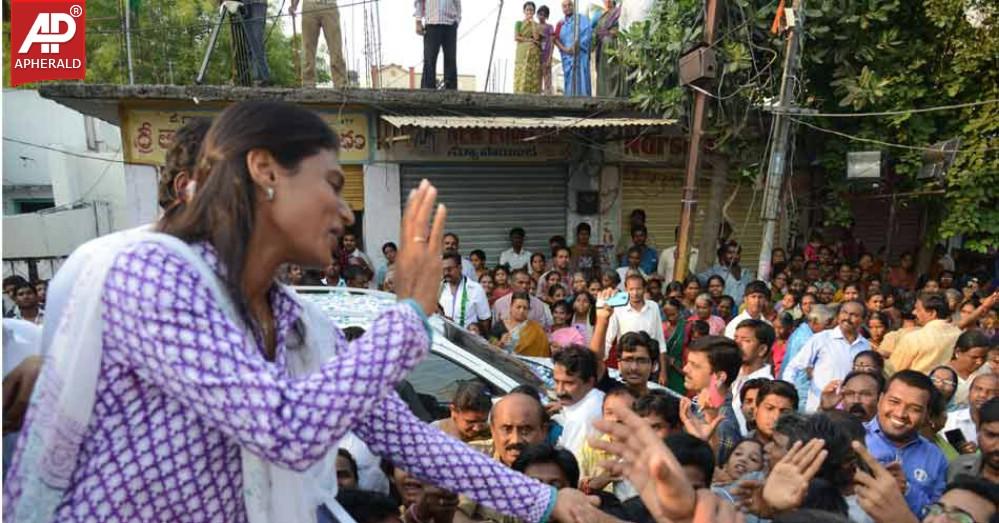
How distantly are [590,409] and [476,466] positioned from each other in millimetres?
2529

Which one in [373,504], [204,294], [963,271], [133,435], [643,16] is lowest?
[963,271]

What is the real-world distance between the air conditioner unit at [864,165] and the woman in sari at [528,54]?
4384 mm

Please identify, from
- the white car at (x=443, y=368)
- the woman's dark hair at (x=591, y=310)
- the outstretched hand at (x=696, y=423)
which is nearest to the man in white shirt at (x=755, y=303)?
the woman's dark hair at (x=591, y=310)

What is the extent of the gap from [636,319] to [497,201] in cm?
474

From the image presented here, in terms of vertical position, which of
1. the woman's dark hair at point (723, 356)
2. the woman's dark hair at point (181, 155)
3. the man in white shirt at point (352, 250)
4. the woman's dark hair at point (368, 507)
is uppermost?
the woman's dark hair at point (181, 155)

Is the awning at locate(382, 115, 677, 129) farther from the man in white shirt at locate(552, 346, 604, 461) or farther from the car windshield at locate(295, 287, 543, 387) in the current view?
the man in white shirt at locate(552, 346, 604, 461)

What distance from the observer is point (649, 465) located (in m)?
1.63

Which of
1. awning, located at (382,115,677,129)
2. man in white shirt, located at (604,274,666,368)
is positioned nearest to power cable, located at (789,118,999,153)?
awning, located at (382,115,677,129)

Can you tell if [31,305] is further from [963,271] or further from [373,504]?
[963,271]

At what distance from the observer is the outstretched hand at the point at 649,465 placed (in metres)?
1.63

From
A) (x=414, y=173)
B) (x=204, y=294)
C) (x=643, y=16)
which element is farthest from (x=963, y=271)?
(x=204, y=294)

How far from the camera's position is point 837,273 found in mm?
9930

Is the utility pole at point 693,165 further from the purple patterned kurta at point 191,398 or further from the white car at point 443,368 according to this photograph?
the purple patterned kurta at point 191,398

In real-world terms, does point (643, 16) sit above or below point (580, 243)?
above
